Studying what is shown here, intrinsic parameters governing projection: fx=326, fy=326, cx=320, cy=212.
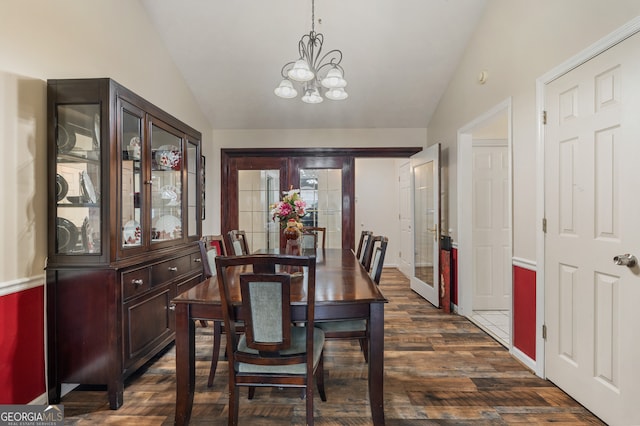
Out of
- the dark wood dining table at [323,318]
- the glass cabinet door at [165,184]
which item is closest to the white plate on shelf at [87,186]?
the glass cabinet door at [165,184]

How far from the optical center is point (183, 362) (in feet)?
5.60

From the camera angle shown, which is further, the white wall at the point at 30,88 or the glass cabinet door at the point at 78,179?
the glass cabinet door at the point at 78,179

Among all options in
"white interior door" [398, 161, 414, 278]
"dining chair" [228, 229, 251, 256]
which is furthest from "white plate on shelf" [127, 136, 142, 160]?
"white interior door" [398, 161, 414, 278]

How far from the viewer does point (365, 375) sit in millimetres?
2371

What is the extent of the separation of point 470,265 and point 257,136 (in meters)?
3.34

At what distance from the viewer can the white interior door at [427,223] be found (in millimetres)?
3943

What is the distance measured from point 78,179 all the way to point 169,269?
0.95m

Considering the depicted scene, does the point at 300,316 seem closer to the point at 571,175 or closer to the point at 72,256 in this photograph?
the point at 72,256

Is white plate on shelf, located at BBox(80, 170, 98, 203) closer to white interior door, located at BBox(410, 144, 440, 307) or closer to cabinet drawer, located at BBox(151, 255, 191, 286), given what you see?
cabinet drawer, located at BBox(151, 255, 191, 286)

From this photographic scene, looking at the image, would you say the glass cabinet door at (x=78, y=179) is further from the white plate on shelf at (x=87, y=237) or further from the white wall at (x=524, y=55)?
the white wall at (x=524, y=55)

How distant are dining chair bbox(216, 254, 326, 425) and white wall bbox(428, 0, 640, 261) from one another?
6.35 ft

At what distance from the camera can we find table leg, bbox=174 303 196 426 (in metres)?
1.68

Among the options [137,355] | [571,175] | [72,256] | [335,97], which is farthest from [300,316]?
[571,175]

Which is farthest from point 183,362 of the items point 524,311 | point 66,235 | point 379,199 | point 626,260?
point 379,199
